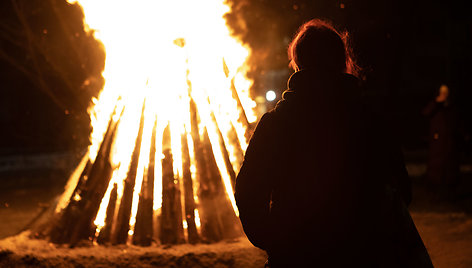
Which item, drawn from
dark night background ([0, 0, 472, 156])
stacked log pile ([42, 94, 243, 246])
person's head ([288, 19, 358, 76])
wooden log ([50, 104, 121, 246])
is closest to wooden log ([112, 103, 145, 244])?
stacked log pile ([42, 94, 243, 246])

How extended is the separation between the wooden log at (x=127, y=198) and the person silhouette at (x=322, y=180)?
2743mm

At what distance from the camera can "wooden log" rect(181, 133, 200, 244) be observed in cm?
400

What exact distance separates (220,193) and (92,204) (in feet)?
3.56

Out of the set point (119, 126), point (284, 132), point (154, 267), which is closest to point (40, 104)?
point (119, 126)

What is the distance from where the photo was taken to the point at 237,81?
15.0ft

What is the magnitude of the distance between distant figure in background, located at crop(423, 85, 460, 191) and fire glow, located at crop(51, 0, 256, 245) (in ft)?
10.8

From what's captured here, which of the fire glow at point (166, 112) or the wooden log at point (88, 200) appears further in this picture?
the fire glow at point (166, 112)

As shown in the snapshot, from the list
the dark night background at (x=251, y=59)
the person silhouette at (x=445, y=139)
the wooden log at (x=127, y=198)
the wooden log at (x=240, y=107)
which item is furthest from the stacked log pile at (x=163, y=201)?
the person silhouette at (x=445, y=139)

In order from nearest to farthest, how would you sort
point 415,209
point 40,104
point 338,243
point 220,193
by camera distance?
point 338,243, point 220,193, point 415,209, point 40,104

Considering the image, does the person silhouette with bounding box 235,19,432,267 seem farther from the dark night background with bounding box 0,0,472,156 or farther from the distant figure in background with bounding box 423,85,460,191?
the distant figure in background with bounding box 423,85,460,191

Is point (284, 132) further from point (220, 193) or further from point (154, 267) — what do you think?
point (220, 193)

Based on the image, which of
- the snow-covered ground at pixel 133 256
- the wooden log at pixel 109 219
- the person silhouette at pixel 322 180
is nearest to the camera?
the person silhouette at pixel 322 180

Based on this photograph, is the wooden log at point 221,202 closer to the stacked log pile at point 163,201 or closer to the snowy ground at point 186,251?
the stacked log pile at point 163,201

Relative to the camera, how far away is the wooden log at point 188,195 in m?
4.00
